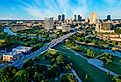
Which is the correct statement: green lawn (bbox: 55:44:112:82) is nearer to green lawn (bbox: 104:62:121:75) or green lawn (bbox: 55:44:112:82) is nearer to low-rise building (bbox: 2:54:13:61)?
green lawn (bbox: 104:62:121:75)

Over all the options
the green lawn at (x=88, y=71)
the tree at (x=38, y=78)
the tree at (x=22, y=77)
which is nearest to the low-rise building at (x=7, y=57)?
the green lawn at (x=88, y=71)

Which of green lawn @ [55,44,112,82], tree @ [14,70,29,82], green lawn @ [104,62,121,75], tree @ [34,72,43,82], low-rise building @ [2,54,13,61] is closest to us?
tree @ [14,70,29,82]

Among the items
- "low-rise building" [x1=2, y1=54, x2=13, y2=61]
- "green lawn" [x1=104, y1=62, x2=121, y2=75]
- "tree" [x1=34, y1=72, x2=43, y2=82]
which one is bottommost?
"green lawn" [x1=104, y1=62, x2=121, y2=75]

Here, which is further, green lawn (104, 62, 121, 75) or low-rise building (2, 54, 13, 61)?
low-rise building (2, 54, 13, 61)

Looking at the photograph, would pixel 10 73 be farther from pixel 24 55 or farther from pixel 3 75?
pixel 24 55

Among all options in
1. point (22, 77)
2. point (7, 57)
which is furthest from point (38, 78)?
point (7, 57)

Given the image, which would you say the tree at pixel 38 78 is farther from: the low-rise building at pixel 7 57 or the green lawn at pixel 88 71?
the low-rise building at pixel 7 57

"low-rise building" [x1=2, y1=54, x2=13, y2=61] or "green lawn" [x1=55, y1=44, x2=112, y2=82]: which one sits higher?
"low-rise building" [x1=2, y1=54, x2=13, y2=61]

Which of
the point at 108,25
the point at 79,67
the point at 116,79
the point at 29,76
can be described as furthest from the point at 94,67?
the point at 108,25

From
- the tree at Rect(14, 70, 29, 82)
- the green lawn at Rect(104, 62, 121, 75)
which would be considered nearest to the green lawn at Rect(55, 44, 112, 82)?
the green lawn at Rect(104, 62, 121, 75)

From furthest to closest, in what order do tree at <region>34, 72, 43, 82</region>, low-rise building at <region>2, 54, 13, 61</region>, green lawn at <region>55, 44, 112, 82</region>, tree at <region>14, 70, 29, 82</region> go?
low-rise building at <region>2, 54, 13, 61</region>, green lawn at <region>55, 44, 112, 82</region>, tree at <region>34, 72, 43, 82</region>, tree at <region>14, 70, 29, 82</region>

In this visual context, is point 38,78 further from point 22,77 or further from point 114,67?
point 114,67
